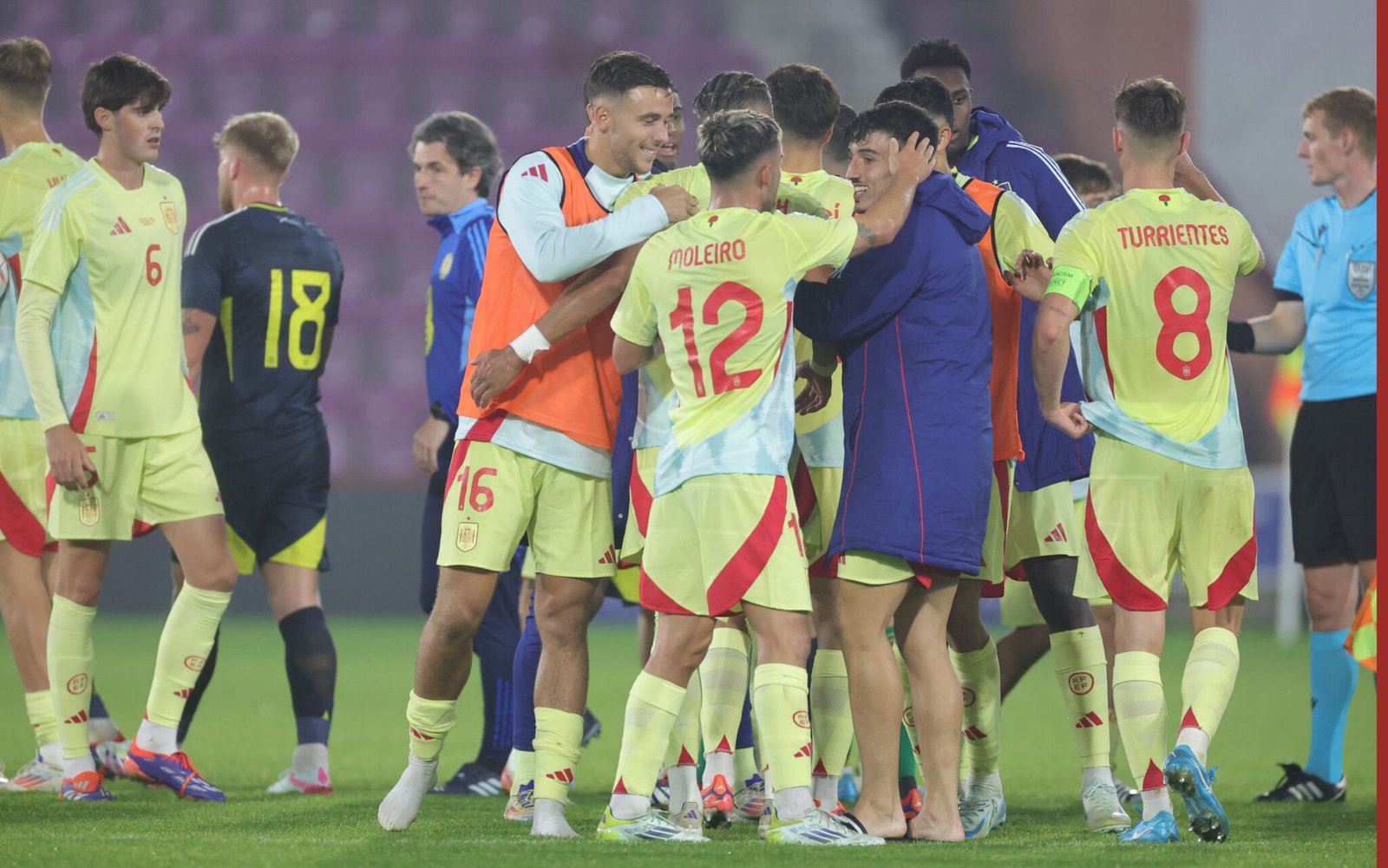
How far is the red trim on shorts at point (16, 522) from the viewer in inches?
232

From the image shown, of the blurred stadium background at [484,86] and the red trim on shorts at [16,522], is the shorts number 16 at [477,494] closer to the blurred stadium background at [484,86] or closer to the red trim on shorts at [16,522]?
the red trim on shorts at [16,522]

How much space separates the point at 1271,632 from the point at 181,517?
9748mm

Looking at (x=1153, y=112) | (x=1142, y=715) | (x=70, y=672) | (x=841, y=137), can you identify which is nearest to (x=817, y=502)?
(x=1142, y=715)

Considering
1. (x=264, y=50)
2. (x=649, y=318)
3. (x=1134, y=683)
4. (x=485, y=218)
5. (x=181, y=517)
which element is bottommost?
(x=1134, y=683)

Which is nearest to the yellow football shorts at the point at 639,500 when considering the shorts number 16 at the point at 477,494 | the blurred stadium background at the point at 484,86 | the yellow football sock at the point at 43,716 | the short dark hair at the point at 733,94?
the shorts number 16 at the point at 477,494

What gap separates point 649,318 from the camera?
4258mm

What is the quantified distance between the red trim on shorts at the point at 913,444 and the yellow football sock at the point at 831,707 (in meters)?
0.58

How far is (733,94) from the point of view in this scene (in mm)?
5070

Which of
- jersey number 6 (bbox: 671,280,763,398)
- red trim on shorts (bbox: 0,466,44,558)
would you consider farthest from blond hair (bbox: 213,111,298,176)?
jersey number 6 (bbox: 671,280,763,398)

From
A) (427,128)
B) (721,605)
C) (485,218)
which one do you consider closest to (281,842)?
(721,605)

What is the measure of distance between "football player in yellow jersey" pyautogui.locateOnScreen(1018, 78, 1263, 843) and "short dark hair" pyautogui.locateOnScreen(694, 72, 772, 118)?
3.43 feet

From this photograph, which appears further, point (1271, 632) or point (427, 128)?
point (1271, 632)

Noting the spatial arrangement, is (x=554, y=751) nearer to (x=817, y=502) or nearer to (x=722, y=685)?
(x=722, y=685)

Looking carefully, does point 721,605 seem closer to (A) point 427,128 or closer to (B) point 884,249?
(B) point 884,249
